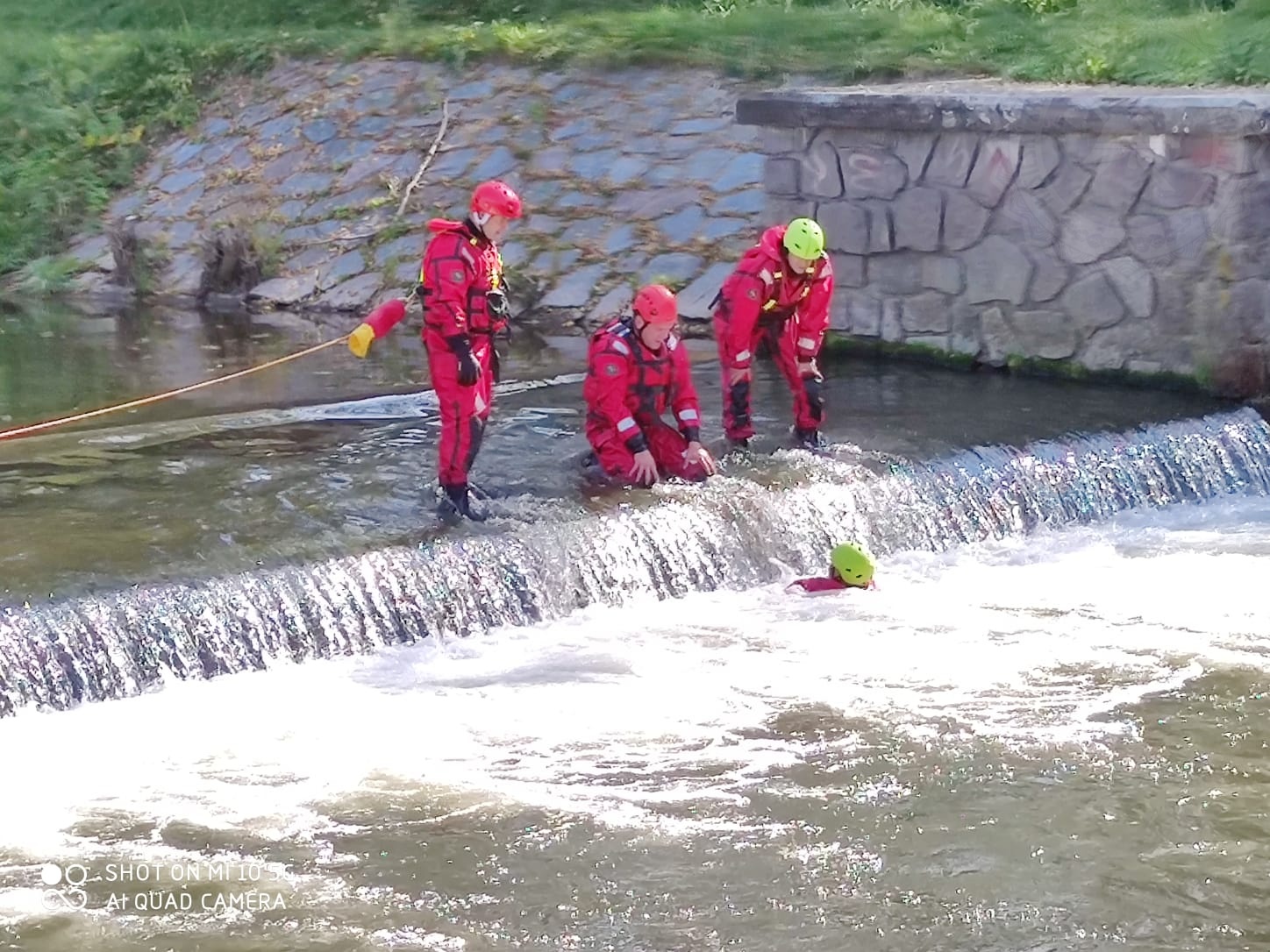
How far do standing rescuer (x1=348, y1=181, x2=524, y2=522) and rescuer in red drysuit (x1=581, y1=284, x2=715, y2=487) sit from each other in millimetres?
738

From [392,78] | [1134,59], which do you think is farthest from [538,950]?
[392,78]

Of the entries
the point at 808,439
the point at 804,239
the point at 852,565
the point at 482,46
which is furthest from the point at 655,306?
the point at 482,46

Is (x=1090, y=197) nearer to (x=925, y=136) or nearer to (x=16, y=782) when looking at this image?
(x=925, y=136)

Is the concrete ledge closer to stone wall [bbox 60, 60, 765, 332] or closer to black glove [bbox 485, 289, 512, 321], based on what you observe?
stone wall [bbox 60, 60, 765, 332]

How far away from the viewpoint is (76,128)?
1872cm

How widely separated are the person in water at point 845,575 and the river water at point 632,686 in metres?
0.10

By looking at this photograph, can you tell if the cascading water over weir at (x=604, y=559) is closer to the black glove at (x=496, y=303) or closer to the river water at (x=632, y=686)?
the river water at (x=632, y=686)

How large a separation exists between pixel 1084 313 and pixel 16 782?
24.3 ft

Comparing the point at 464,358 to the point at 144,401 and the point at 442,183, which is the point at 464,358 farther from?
the point at 442,183

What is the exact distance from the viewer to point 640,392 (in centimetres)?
902

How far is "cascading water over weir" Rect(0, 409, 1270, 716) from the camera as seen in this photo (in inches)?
289

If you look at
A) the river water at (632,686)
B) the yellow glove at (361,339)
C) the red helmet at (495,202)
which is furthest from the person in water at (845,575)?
the yellow glove at (361,339)

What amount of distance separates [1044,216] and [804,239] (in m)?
3.25

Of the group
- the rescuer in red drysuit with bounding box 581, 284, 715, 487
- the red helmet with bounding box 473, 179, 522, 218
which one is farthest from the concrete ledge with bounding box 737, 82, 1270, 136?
the red helmet with bounding box 473, 179, 522, 218
